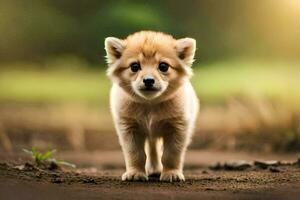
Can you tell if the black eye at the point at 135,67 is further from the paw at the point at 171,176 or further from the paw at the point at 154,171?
the paw at the point at 154,171

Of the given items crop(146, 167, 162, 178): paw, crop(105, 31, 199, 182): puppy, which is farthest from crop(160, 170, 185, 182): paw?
crop(146, 167, 162, 178): paw

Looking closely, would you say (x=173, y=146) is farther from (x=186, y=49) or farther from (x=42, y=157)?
(x=42, y=157)

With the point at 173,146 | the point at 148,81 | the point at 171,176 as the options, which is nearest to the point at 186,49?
the point at 148,81

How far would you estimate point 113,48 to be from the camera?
5020 mm

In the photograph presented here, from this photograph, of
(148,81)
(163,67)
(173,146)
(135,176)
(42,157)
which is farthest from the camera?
(42,157)

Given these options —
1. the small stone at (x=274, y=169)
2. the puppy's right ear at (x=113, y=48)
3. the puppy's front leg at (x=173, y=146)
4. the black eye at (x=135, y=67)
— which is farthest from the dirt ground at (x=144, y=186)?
the puppy's right ear at (x=113, y=48)

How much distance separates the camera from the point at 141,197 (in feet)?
13.7

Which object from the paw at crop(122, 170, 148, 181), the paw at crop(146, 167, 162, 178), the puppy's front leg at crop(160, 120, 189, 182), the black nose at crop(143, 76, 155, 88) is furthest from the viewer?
the paw at crop(146, 167, 162, 178)

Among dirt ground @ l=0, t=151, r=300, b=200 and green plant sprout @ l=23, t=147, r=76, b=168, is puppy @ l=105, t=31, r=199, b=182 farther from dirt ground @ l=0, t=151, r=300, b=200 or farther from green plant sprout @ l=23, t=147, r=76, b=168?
green plant sprout @ l=23, t=147, r=76, b=168

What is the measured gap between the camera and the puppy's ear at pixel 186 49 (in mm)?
4980

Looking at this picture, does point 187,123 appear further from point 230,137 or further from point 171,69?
point 230,137

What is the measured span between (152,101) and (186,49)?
48 centimetres

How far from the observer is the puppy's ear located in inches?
196

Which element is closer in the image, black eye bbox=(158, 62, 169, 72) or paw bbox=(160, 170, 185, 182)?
black eye bbox=(158, 62, 169, 72)
